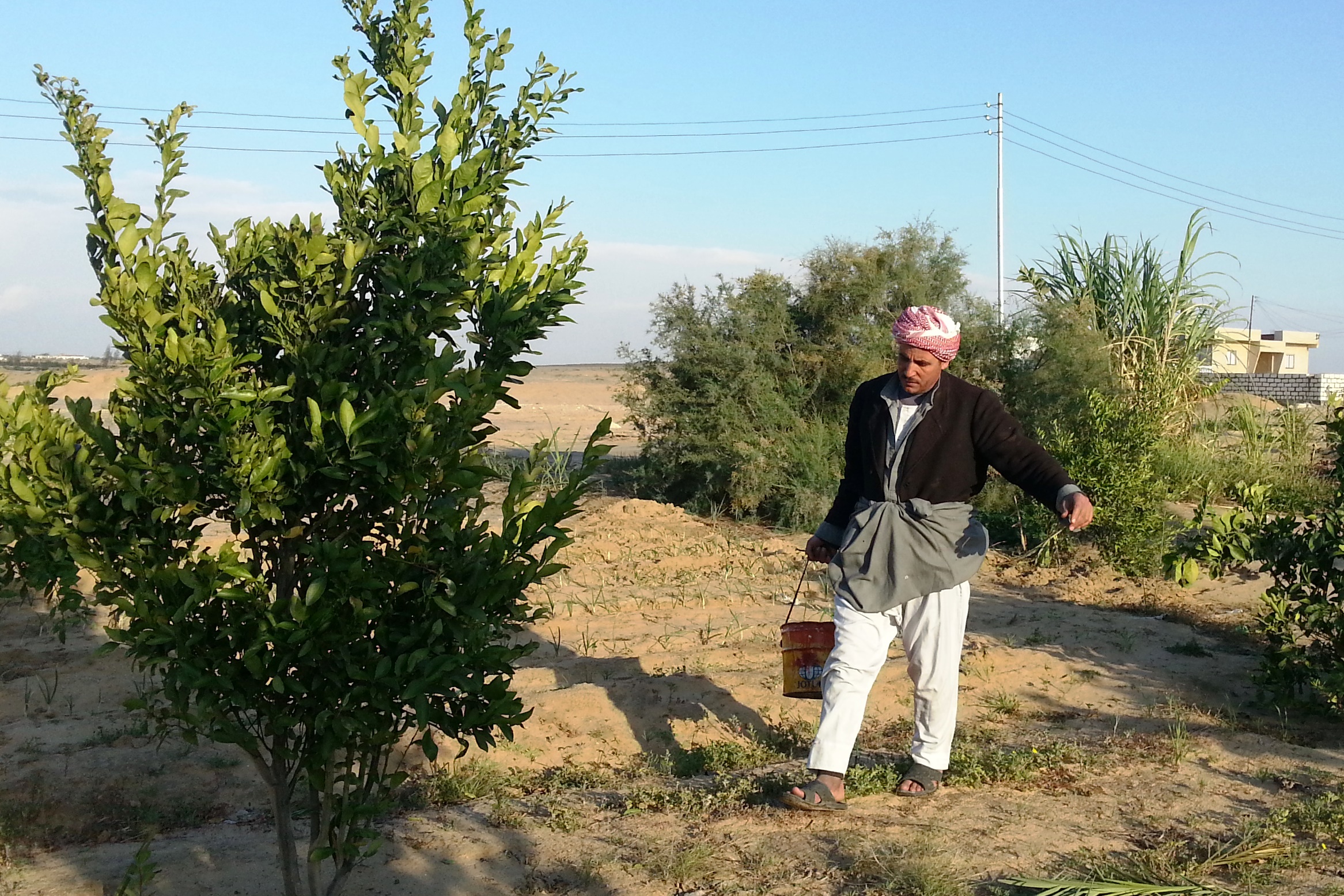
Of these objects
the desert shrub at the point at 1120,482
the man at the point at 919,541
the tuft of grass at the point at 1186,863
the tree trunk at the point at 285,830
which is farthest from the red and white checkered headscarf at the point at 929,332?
the desert shrub at the point at 1120,482

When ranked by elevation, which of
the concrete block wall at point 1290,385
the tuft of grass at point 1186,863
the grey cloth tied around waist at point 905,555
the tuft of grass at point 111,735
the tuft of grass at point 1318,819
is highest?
the concrete block wall at point 1290,385

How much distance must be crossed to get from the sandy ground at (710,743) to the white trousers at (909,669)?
0.77 feet

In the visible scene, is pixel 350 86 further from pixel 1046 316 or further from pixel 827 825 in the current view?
pixel 1046 316

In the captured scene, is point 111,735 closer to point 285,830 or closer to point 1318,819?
point 285,830

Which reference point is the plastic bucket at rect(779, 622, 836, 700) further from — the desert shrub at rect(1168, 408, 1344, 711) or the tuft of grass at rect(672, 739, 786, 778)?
the desert shrub at rect(1168, 408, 1344, 711)

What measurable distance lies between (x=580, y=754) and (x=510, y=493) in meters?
2.80

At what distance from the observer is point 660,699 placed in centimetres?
612

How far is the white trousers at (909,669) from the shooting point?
4574mm

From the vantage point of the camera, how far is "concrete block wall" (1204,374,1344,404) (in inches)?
862

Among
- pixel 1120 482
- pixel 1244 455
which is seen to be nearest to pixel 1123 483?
pixel 1120 482

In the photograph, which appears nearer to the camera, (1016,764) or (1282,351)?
(1016,764)

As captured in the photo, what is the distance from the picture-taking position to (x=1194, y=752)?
17.2ft

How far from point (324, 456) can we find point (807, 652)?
8.85ft

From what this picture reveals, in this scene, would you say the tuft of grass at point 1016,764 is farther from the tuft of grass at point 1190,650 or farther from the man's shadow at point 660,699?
the tuft of grass at point 1190,650
